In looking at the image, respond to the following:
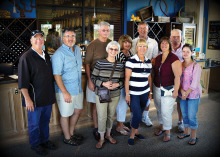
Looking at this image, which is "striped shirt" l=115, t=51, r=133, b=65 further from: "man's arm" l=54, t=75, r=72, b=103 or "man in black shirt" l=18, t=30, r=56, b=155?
"man in black shirt" l=18, t=30, r=56, b=155

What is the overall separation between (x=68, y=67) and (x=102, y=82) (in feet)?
1.65

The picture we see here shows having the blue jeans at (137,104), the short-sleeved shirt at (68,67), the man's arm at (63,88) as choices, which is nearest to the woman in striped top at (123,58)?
the blue jeans at (137,104)

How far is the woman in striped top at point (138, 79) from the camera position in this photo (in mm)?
2838

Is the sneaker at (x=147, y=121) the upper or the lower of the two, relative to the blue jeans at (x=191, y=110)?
lower

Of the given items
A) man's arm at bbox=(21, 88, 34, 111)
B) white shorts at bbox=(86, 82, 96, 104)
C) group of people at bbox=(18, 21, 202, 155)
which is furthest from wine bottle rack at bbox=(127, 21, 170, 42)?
man's arm at bbox=(21, 88, 34, 111)

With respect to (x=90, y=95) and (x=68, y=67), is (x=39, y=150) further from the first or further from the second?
(x=68, y=67)

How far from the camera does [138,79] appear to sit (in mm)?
2861

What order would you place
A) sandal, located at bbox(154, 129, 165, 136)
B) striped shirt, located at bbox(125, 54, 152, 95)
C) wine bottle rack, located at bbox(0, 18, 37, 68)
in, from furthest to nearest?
wine bottle rack, located at bbox(0, 18, 37, 68) → sandal, located at bbox(154, 129, 165, 136) → striped shirt, located at bbox(125, 54, 152, 95)

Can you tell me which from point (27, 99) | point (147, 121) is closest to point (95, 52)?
point (27, 99)

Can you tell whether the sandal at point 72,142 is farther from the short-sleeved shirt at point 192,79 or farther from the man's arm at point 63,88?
the short-sleeved shirt at point 192,79

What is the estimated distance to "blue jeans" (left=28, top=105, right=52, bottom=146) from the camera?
2641mm

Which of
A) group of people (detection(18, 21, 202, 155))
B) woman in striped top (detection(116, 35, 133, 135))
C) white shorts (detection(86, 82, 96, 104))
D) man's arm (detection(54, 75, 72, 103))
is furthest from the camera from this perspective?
white shorts (detection(86, 82, 96, 104))

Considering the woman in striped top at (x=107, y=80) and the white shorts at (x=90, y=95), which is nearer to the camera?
the woman in striped top at (x=107, y=80)

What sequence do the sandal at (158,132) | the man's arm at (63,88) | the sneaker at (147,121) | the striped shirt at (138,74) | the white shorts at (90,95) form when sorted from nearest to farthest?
the man's arm at (63,88), the striped shirt at (138,74), the white shorts at (90,95), the sandal at (158,132), the sneaker at (147,121)
